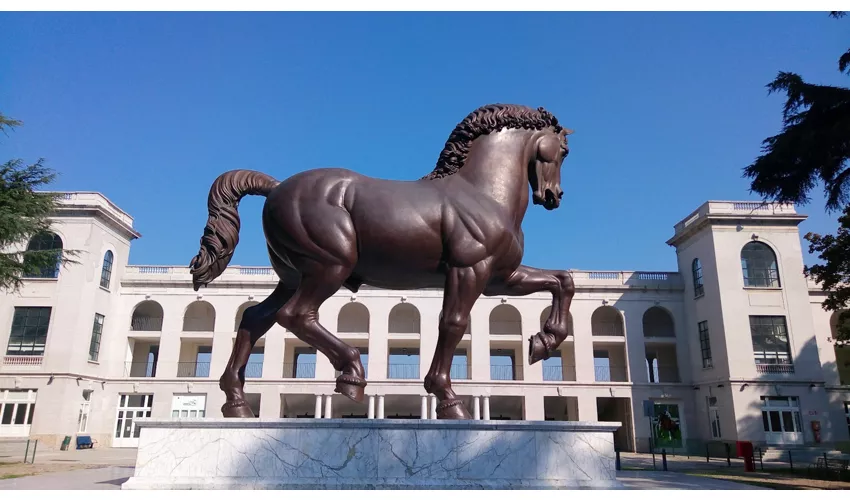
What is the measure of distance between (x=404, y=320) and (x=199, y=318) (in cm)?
1426

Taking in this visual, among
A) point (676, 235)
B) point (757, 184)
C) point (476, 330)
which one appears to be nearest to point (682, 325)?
point (676, 235)

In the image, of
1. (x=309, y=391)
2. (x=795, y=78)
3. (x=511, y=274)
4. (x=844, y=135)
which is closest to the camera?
(x=511, y=274)

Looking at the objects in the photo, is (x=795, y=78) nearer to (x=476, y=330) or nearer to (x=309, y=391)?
(x=476, y=330)

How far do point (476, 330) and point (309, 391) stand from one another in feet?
35.5

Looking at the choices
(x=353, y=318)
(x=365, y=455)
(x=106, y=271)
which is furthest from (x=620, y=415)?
(x=365, y=455)

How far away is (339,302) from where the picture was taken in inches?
1499

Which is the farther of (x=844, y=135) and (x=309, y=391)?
(x=309, y=391)

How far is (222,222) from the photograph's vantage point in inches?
246

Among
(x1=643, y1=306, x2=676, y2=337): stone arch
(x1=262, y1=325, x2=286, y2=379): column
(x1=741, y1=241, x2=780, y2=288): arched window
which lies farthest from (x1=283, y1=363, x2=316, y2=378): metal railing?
(x1=741, y1=241, x2=780, y2=288): arched window

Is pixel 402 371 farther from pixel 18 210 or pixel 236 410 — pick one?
pixel 236 410

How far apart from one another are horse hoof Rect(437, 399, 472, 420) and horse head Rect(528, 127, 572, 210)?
2.43 m

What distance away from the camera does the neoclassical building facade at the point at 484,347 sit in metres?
33.3

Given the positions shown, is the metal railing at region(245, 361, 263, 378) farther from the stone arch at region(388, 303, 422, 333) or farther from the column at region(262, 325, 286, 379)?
the stone arch at region(388, 303, 422, 333)

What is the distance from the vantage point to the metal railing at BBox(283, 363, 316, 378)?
125 feet
